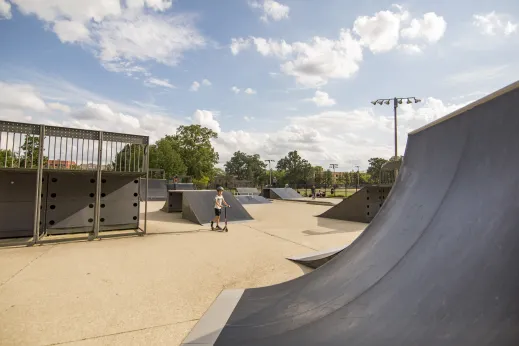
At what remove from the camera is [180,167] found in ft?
157

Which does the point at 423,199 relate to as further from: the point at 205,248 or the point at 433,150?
the point at 205,248

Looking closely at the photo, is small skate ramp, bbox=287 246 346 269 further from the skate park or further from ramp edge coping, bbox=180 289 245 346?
ramp edge coping, bbox=180 289 245 346

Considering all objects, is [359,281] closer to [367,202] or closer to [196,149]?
[367,202]

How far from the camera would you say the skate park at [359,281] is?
1617mm

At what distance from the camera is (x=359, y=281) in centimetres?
263

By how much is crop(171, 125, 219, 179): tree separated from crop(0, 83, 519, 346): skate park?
4799 centimetres

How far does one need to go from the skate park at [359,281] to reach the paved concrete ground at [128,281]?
0.08ft

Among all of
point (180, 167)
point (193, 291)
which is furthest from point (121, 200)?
point (180, 167)

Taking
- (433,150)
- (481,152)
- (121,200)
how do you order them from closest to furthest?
(481,152) < (433,150) < (121,200)

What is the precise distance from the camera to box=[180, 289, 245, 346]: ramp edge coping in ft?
8.25

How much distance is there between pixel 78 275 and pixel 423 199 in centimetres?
533

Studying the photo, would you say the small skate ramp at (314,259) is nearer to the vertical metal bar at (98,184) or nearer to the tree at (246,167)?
the vertical metal bar at (98,184)

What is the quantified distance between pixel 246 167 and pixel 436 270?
419 ft

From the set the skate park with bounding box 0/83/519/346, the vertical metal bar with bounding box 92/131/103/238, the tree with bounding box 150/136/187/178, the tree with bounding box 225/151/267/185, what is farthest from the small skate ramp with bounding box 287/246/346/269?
the tree with bounding box 225/151/267/185
